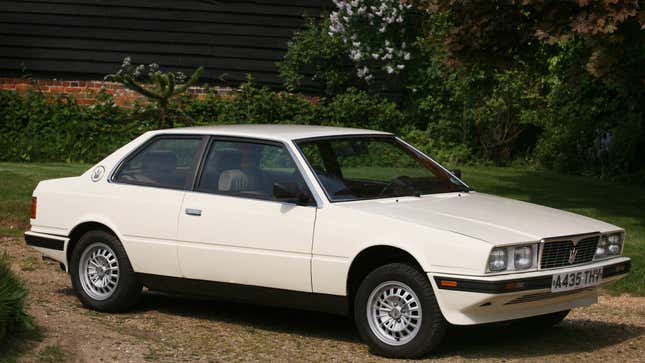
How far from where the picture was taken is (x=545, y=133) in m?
21.6

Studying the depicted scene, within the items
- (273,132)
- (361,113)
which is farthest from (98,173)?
(361,113)

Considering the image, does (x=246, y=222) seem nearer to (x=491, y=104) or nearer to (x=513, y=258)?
(x=513, y=258)

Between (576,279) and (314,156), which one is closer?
(576,279)

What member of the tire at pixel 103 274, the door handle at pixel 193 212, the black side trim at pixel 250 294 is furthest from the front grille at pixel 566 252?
the tire at pixel 103 274

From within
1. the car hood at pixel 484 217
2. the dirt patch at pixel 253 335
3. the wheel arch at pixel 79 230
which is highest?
the car hood at pixel 484 217

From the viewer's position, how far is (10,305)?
7.42 m

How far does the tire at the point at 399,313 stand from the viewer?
295 inches

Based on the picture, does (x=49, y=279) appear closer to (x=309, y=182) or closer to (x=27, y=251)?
(x=27, y=251)

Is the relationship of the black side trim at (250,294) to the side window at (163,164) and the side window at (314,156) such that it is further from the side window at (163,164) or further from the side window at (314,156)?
the side window at (314,156)

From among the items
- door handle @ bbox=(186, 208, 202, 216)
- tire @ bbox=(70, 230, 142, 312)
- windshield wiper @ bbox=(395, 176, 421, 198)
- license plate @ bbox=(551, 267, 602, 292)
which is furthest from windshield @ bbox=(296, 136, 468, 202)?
tire @ bbox=(70, 230, 142, 312)

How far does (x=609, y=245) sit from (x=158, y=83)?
11.2 metres

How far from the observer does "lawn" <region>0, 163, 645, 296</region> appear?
1316 cm

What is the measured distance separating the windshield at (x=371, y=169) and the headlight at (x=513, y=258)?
1276 millimetres

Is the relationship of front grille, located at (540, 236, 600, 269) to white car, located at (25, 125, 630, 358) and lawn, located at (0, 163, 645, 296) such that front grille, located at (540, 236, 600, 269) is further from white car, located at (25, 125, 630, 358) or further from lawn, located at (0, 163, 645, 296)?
lawn, located at (0, 163, 645, 296)
